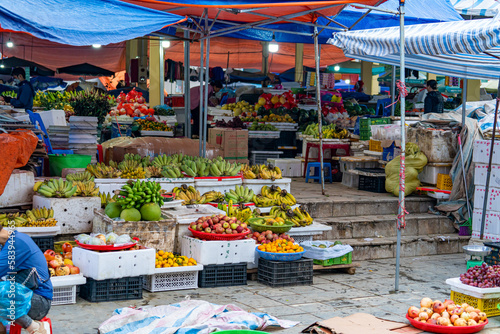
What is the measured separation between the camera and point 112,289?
6.31 metres

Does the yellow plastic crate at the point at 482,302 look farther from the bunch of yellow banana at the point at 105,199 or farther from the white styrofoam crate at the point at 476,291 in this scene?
the bunch of yellow banana at the point at 105,199

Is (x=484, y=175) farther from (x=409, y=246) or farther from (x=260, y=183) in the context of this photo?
(x=260, y=183)

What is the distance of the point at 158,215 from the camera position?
7027 millimetres

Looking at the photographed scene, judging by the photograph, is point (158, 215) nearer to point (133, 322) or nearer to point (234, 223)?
point (234, 223)

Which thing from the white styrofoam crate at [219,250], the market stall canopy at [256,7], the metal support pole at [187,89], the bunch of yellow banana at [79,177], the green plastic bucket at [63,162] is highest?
the market stall canopy at [256,7]

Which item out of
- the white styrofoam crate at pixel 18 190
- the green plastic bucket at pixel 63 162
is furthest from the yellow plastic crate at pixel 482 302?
the green plastic bucket at pixel 63 162

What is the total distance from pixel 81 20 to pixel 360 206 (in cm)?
526

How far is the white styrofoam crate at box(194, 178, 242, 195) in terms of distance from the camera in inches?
338

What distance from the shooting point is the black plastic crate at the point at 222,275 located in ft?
22.9

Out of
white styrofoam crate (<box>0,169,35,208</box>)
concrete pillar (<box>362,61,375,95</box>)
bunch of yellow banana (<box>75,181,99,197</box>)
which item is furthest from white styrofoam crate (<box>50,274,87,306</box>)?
concrete pillar (<box>362,61,375,95</box>)

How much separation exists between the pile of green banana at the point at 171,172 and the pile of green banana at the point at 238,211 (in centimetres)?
79

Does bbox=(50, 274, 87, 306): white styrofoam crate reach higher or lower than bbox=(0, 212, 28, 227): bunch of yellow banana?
lower

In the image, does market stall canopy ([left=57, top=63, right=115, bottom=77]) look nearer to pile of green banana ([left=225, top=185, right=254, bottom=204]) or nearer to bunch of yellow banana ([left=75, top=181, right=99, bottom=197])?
pile of green banana ([left=225, top=185, right=254, bottom=204])

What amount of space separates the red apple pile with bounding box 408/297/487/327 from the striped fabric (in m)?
3.33
